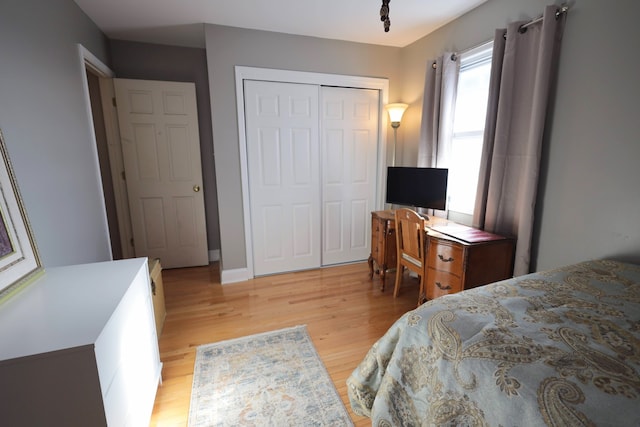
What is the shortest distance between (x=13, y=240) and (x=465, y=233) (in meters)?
2.55

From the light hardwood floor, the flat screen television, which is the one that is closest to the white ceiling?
the flat screen television

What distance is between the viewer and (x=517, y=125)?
198 centimetres

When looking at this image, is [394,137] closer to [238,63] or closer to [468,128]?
[468,128]

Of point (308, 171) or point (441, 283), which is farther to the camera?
point (308, 171)

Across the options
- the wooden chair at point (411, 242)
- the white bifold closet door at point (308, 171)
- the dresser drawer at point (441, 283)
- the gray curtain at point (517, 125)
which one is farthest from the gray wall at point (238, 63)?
the dresser drawer at point (441, 283)

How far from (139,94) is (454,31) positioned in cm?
314

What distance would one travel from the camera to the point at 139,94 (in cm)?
303

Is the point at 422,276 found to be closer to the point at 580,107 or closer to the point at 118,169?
the point at 580,107

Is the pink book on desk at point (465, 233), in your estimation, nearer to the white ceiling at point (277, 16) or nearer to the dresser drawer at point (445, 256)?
the dresser drawer at point (445, 256)

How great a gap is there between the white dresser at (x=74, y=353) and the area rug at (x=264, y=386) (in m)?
0.36

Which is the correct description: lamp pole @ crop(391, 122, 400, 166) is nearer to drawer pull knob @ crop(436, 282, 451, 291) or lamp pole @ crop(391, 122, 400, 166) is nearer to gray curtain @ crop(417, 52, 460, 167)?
gray curtain @ crop(417, 52, 460, 167)

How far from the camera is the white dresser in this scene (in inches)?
32.6

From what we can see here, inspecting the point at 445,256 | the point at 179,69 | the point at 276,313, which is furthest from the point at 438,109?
the point at 179,69

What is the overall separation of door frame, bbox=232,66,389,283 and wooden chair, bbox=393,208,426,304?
3.70 ft
